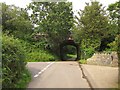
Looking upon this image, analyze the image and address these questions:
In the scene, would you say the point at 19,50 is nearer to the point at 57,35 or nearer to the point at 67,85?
the point at 67,85

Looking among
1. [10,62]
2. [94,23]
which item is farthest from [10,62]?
[94,23]

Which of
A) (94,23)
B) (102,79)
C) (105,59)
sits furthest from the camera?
(94,23)

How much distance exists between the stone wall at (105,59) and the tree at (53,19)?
9613 millimetres

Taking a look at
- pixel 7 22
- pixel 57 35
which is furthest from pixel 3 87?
pixel 57 35

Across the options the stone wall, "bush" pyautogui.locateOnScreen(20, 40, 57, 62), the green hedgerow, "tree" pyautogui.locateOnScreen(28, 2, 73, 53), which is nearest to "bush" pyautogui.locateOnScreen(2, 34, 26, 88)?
the green hedgerow

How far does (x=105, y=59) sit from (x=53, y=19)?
39.7 ft

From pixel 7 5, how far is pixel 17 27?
4.70 ft

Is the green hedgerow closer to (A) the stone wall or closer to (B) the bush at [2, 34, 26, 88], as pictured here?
(B) the bush at [2, 34, 26, 88]

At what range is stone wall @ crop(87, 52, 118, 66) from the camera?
18.2m

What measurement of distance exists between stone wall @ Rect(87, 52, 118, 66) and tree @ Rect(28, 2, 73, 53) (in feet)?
31.5

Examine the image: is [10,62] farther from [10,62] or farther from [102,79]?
[102,79]

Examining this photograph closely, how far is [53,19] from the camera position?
98.1ft

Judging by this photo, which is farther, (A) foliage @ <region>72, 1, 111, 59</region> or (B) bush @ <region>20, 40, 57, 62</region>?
(B) bush @ <region>20, 40, 57, 62</region>

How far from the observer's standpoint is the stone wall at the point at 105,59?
59.8 feet
